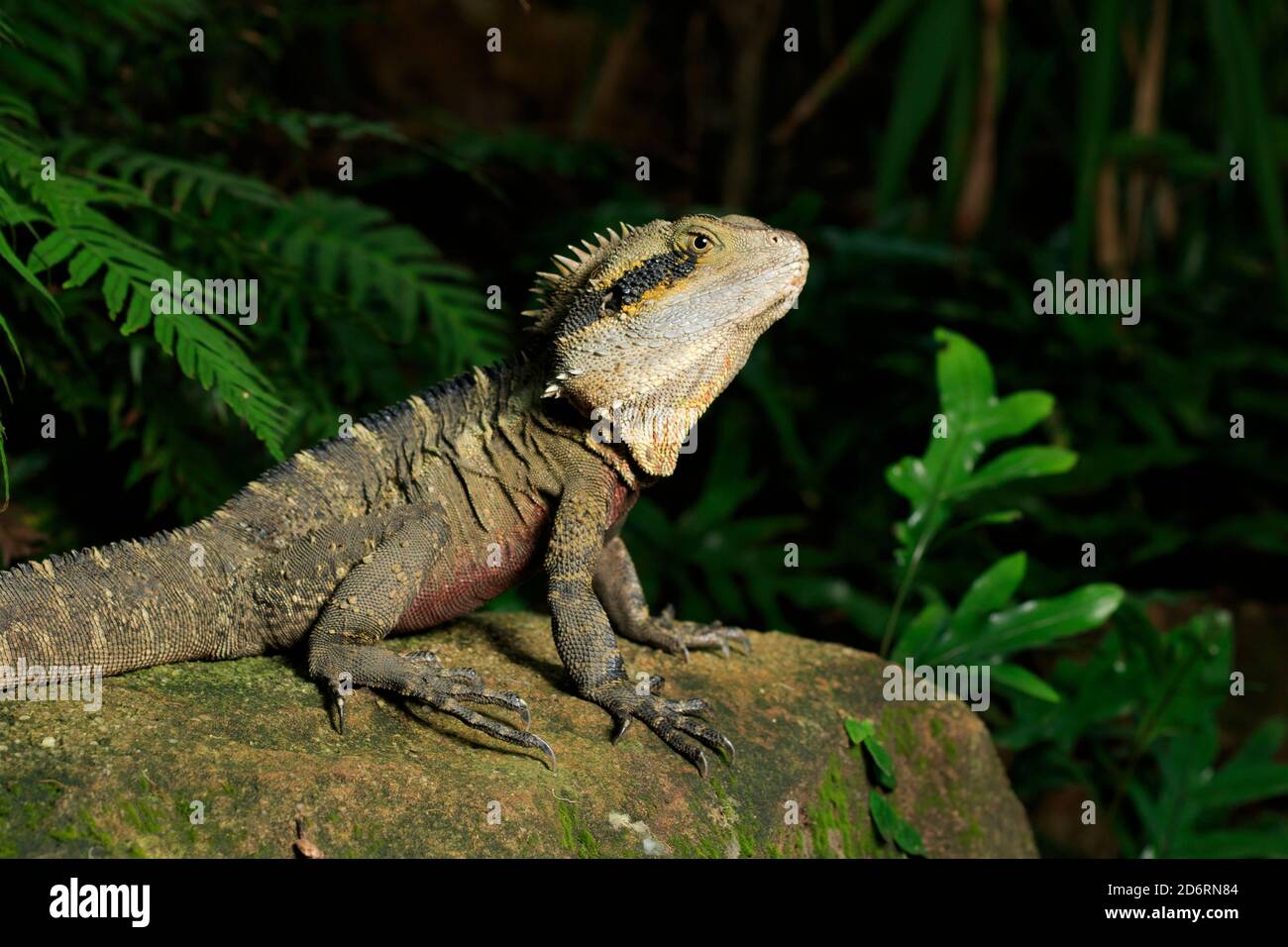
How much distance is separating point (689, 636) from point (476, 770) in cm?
132

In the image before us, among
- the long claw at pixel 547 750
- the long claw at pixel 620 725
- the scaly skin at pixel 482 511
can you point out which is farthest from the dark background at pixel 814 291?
the long claw at pixel 620 725

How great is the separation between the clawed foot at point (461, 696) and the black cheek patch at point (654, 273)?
121cm

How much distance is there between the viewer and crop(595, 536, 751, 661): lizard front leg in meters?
4.54

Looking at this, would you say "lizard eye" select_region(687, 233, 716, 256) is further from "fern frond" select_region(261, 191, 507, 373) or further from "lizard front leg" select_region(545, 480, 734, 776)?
"fern frond" select_region(261, 191, 507, 373)

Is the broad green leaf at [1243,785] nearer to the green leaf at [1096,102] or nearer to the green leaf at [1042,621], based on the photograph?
the green leaf at [1042,621]

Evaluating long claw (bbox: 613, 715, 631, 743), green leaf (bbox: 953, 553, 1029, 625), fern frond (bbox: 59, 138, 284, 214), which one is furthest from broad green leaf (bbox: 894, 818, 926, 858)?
fern frond (bbox: 59, 138, 284, 214)

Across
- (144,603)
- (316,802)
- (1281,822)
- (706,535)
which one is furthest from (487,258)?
(1281,822)

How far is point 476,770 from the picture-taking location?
3.45m

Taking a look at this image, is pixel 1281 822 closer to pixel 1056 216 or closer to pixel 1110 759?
pixel 1110 759

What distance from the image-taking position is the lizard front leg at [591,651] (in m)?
3.81

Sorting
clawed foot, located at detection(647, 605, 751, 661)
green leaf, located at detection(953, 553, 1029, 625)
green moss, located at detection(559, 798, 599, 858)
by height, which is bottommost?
green moss, located at detection(559, 798, 599, 858)

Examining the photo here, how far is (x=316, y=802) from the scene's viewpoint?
3.16 meters

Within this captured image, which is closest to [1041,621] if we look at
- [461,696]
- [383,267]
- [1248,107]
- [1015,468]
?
[1015,468]
